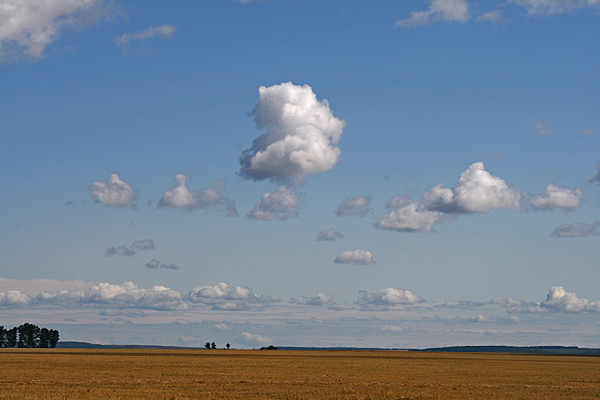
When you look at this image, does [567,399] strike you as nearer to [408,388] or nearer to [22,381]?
[408,388]

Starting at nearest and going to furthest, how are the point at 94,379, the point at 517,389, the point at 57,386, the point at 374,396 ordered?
the point at 374,396
the point at 57,386
the point at 517,389
the point at 94,379

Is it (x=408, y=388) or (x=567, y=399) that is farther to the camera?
(x=408, y=388)

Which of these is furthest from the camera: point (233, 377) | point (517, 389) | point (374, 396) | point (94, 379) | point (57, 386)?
point (233, 377)

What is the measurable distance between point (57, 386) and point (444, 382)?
35.0 m

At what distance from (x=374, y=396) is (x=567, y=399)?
14.3 metres

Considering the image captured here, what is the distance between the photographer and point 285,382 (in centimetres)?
5644

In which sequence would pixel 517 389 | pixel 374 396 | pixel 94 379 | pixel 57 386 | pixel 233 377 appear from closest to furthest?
pixel 374 396 → pixel 57 386 → pixel 517 389 → pixel 94 379 → pixel 233 377

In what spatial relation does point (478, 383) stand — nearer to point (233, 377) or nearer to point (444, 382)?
point (444, 382)

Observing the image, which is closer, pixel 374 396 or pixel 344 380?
pixel 374 396

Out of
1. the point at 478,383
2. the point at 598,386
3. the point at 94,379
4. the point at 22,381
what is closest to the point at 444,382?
the point at 478,383

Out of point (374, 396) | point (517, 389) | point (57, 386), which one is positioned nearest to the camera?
point (374, 396)

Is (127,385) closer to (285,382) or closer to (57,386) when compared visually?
(57,386)

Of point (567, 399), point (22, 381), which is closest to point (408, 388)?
point (567, 399)

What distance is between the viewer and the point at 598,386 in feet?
194
